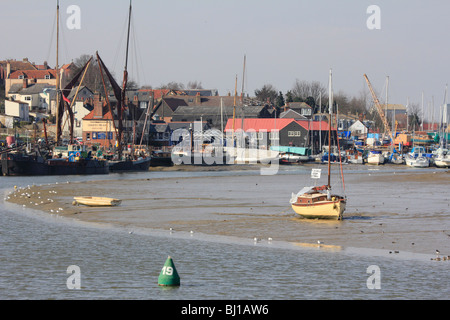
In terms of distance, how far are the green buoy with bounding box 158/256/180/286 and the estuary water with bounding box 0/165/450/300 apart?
1.23 feet

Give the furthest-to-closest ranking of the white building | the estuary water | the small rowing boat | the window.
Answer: the white building → the window → the small rowing boat → the estuary water

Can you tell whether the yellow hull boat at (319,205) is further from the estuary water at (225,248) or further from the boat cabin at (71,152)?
the boat cabin at (71,152)

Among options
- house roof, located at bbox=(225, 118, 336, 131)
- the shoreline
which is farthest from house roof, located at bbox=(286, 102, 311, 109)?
the shoreline

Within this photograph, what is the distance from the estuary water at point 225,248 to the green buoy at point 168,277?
1.23 ft

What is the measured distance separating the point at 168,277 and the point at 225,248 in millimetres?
8074

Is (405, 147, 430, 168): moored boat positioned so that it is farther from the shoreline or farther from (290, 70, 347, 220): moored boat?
(290, 70, 347, 220): moored boat

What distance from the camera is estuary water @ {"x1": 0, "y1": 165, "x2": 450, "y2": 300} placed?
81.5 feet

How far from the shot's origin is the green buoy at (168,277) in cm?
2486

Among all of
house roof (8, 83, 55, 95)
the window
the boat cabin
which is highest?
house roof (8, 83, 55, 95)

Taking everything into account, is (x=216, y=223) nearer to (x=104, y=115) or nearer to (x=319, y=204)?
(x=319, y=204)

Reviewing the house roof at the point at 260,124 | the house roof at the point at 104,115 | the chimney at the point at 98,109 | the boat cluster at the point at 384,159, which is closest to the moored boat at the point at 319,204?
the boat cluster at the point at 384,159

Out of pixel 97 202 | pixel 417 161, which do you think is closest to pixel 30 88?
pixel 417 161

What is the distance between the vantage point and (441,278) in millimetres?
26281

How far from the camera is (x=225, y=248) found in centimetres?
3278
